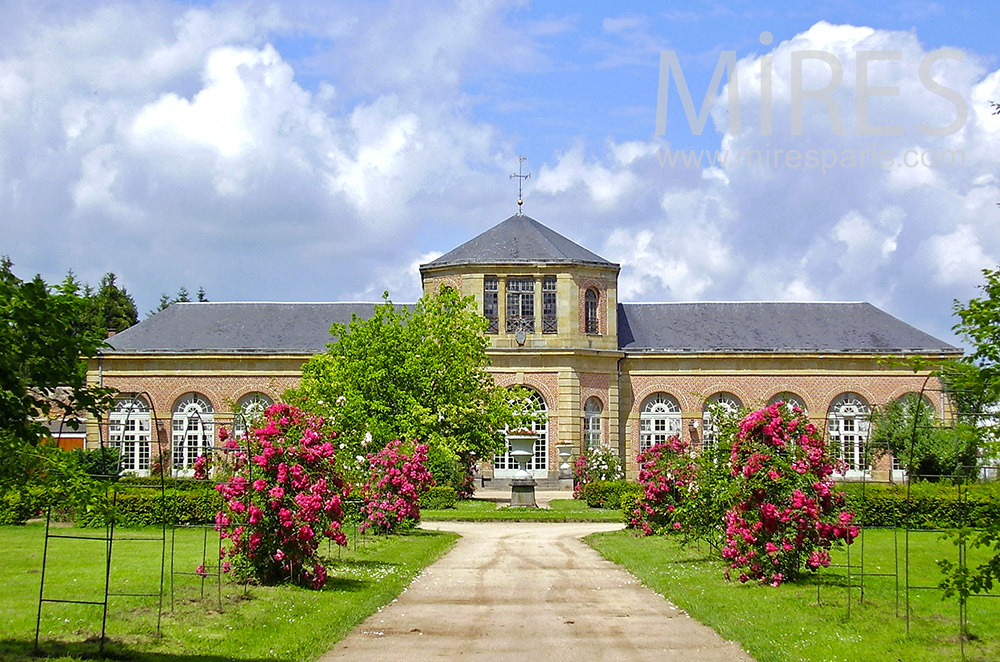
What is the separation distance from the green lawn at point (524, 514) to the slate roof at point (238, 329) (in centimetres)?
1645

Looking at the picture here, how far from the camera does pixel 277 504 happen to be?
45.3ft

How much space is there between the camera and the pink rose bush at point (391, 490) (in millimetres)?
22594

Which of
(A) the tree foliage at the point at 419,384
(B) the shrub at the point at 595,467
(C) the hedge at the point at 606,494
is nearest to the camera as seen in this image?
(A) the tree foliage at the point at 419,384

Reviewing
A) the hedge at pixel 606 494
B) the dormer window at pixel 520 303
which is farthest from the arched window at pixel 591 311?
the hedge at pixel 606 494

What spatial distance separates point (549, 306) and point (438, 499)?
42.8 ft

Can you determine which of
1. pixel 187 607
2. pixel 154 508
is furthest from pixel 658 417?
pixel 187 607

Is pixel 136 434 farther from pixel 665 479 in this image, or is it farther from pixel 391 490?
pixel 665 479

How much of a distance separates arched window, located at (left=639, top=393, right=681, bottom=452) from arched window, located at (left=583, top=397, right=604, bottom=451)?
1924 mm

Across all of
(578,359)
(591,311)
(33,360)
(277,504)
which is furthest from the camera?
(591,311)

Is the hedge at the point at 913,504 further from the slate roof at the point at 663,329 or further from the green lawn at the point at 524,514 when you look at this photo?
the slate roof at the point at 663,329

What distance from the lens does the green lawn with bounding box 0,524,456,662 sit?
1006 centimetres

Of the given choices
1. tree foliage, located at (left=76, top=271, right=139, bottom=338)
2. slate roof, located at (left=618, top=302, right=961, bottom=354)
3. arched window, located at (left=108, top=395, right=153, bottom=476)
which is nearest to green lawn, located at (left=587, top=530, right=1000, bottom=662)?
slate roof, located at (left=618, top=302, right=961, bottom=354)

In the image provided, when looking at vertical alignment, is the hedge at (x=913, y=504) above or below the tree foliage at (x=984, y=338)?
below

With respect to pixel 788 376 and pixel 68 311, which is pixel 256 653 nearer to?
pixel 68 311
